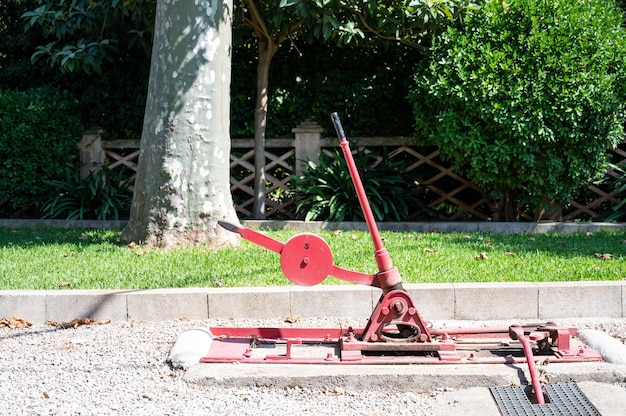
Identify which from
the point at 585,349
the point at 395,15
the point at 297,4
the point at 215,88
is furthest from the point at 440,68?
the point at 585,349

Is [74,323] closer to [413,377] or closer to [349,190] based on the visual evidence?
[413,377]

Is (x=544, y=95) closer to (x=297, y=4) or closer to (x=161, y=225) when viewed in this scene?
(x=297, y=4)

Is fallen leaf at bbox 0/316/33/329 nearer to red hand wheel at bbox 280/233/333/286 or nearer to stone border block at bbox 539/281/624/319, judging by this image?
red hand wheel at bbox 280/233/333/286

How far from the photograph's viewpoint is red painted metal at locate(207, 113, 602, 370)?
4422 mm

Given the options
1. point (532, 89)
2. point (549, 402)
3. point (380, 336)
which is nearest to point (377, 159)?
point (532, 89)

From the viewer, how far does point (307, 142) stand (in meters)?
10.7

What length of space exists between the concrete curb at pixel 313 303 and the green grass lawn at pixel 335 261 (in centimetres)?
32

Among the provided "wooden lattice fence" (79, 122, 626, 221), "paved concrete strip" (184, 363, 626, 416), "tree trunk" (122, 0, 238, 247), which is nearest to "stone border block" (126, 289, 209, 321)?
"paved concrete strip" (184, 363, 626, 416)

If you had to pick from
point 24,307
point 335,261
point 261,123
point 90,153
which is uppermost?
point 261,123

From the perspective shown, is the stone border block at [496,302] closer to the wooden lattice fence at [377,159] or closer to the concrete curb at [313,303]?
the concrete curb at [313,303]

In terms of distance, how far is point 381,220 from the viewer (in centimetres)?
976

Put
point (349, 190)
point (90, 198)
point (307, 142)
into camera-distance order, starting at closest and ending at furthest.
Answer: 1. point (349, 190)
2. point (90, 198)
3. point (307, 142)

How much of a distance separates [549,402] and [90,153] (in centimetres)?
875

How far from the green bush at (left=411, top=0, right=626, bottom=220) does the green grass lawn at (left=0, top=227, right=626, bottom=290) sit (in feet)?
3.17
